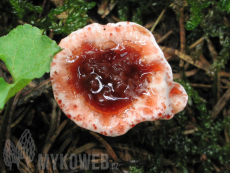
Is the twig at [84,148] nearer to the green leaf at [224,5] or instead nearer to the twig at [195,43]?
the twig at [195,43]

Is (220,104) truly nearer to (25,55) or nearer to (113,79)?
(113,79)

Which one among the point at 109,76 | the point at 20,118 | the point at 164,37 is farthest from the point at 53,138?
the point at 164,37

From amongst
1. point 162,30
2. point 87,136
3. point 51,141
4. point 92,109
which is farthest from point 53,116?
point 162,30

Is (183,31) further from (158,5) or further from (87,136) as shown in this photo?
(87,136)

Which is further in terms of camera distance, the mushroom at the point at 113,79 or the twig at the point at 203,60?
the twig at the point at 203,60

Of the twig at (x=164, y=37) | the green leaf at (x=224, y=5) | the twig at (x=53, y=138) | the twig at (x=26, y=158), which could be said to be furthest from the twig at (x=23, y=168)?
the green leaf at (x=224, y=5)

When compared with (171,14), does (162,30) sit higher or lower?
lower
